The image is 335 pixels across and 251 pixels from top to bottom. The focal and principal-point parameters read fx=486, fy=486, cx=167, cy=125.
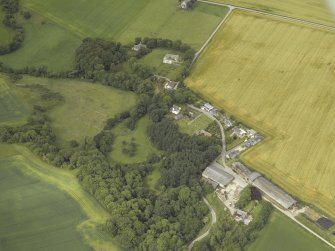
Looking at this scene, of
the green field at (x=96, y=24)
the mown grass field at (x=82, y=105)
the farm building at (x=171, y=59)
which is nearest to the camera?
the mown grass field at (x=82, y=105)

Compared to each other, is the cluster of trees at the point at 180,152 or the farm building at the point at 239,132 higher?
the farm building at the point at 239,132

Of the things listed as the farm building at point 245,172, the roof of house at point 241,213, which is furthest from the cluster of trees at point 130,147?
the roof of house at point 241,213

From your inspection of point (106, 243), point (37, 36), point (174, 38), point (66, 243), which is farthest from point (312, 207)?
point (37, 36)

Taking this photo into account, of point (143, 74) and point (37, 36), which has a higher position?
point (143, 74)

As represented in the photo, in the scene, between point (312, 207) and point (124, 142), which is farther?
point (124, 142)

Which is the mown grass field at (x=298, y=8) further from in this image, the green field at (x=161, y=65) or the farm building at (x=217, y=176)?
the farm building at (x=217, y=176)

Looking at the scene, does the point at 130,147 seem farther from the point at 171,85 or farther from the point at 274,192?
the point at 274,192

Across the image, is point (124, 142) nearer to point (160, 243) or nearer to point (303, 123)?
point (160, 243)
